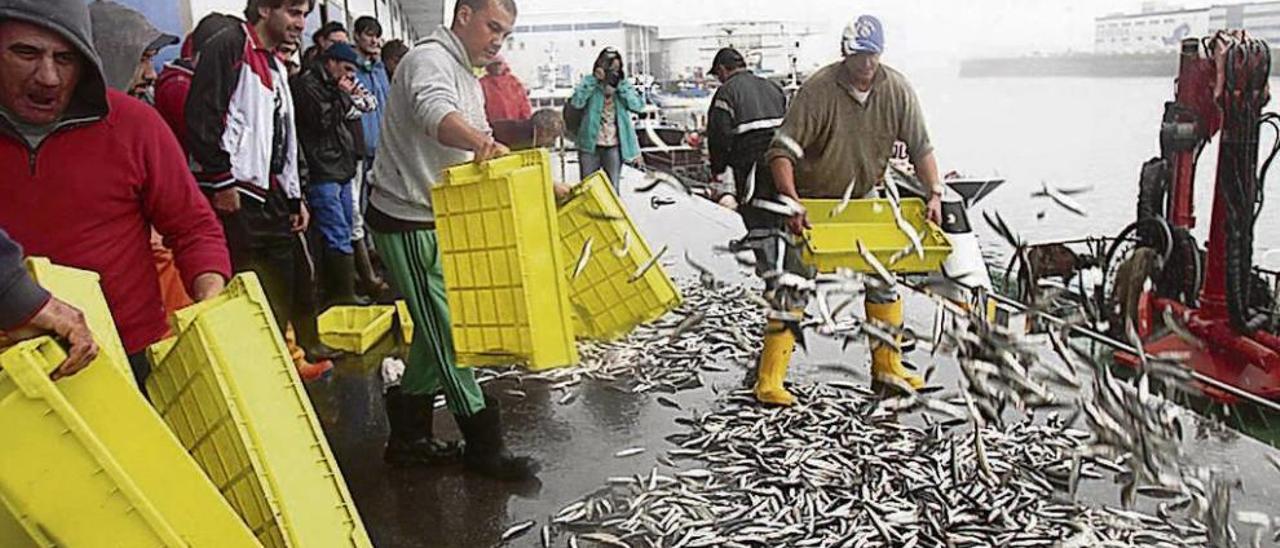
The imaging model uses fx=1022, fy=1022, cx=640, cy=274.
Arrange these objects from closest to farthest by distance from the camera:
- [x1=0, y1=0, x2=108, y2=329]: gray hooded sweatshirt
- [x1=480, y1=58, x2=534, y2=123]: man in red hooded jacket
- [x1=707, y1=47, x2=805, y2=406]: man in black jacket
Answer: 1. [x1=0, y1=0, x2=108, y2=329]: gray hooded sweatshirt
2. [x1=707, y1=47, x2=805, y2=406]: man in black jacket
3. [x1=480, y1=58, x2=534, y2=123]: man in red hooded jacket

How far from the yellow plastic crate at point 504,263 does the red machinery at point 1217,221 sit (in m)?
4.24

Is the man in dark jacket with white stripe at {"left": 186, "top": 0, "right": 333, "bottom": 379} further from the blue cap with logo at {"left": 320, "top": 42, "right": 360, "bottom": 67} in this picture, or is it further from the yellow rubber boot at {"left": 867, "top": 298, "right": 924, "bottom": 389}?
the yellow rubber boot at {"left": 867, "top": 298, "right": 924, "bottom": 389}

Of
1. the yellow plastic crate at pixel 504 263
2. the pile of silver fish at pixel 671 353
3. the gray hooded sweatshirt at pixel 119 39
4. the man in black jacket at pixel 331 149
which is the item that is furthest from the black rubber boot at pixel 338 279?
the yellow plastic crate at pixel 504 263

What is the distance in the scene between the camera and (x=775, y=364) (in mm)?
4859

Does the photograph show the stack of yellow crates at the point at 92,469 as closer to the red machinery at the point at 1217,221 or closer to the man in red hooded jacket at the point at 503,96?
the red machinery at the point at 1217,221

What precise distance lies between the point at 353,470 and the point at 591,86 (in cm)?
805

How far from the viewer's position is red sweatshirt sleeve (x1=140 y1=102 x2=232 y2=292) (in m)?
2.58

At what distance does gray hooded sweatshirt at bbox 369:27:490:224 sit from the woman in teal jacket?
7.45 meters

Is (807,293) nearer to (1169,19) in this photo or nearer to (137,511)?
(137,511)

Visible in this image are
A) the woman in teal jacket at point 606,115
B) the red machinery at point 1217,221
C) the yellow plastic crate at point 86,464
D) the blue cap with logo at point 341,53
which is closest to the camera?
the yellow plastic crate at point 86,464

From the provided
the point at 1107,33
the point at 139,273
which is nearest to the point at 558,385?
the point at 139,273

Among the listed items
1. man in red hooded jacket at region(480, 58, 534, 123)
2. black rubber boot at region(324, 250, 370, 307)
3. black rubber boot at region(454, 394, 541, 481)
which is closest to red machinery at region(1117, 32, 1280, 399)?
black rubber boot at region(454, 394, 541, 481)

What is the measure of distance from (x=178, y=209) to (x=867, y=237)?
3090 mm

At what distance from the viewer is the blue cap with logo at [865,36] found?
4.64 m
